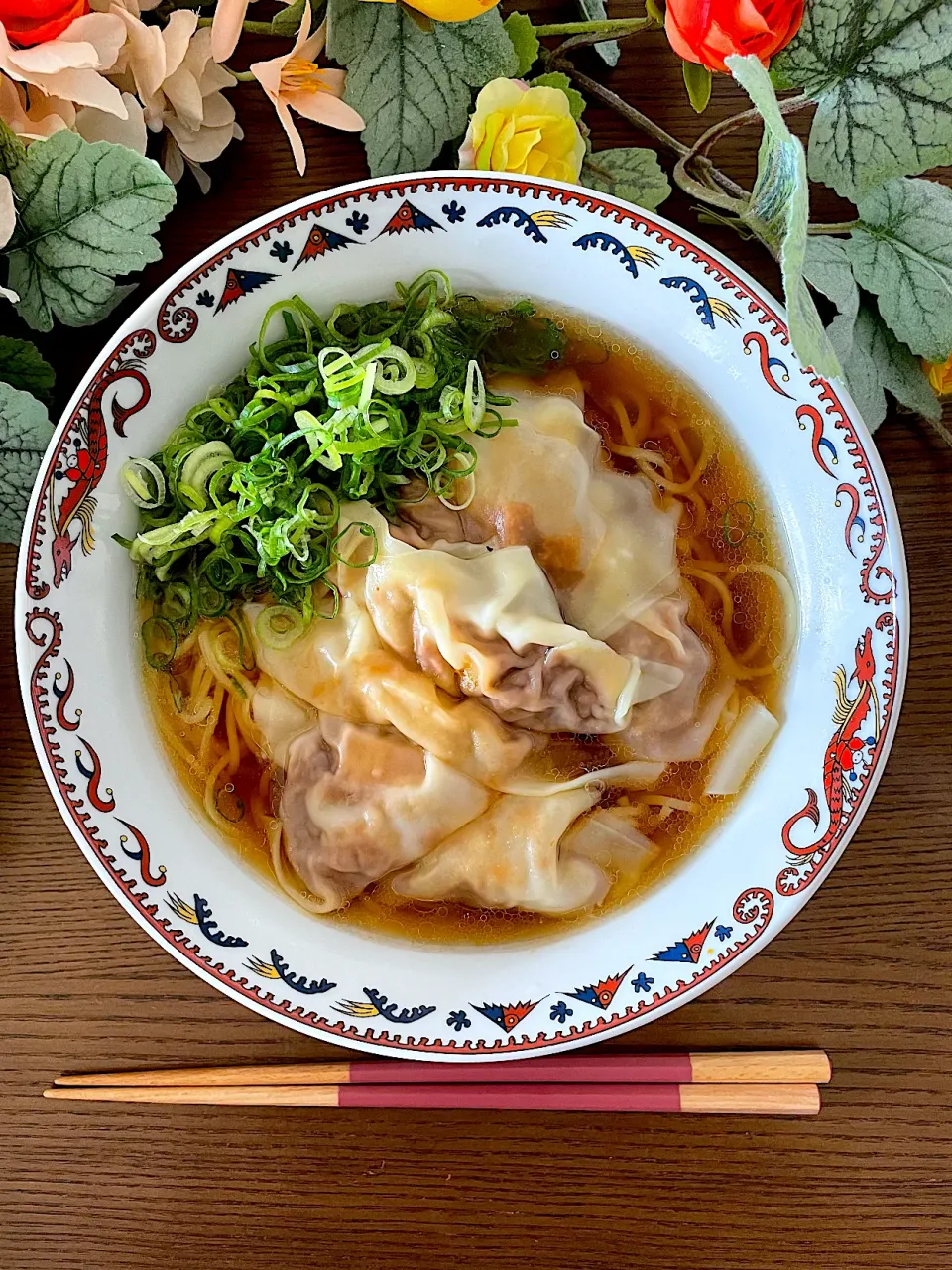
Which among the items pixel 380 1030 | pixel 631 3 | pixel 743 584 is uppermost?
pixel 631 3

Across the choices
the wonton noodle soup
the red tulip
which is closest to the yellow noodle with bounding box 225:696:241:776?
the wonton noodle soup

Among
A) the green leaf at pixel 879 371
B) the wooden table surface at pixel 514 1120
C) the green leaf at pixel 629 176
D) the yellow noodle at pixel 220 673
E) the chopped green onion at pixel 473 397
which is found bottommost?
the wooden table surface at pixel 514 1120

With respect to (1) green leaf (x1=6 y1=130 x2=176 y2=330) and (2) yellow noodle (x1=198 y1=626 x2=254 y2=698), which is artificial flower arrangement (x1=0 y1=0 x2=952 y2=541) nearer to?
(1) green leaf (x1=6 y1=130 x2=176 y2=330)

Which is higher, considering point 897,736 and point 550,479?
point 550,479

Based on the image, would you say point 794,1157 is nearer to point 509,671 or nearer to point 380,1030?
point 380,1030

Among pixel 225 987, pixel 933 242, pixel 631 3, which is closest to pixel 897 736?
pixel 933 242

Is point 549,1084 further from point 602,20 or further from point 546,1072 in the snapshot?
point 602,20

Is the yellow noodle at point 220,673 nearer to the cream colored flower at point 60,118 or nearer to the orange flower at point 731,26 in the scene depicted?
the cream colored flower at point 60,118

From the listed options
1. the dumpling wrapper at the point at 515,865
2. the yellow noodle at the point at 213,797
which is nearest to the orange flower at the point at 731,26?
the dumpling wrapper at the point at 515,865
